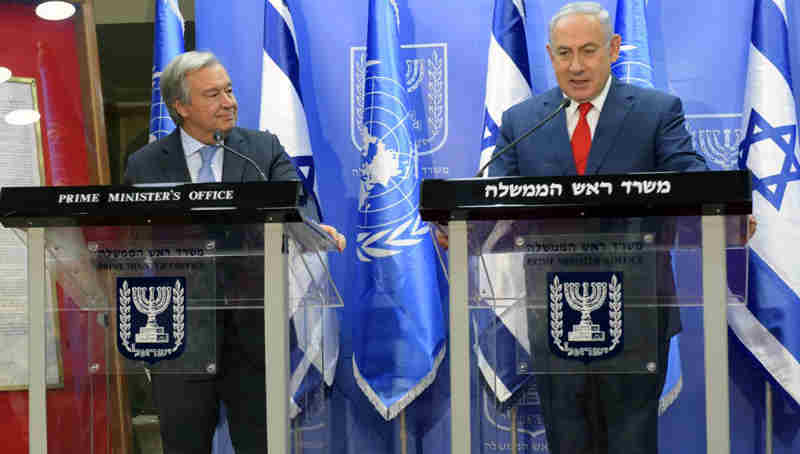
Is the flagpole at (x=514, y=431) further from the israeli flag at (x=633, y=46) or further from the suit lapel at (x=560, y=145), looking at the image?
the israeli flag at (x=633, y=46)

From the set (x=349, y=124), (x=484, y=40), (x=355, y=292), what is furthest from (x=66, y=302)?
(x=484, y=40)

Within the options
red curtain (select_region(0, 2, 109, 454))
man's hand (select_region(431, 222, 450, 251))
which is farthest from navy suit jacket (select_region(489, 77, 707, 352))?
red curtain (select_region(0, 2, 109, 454))

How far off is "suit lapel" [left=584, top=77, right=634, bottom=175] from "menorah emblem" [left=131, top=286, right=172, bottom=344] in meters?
Result: 1.22

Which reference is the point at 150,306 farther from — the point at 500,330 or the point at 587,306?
the point at 587,306

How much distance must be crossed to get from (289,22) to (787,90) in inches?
80.6

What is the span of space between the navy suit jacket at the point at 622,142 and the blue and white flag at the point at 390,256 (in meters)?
0.92

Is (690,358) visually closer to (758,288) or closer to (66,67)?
(758,288)

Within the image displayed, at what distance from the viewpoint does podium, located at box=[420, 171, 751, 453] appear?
1705 millimetres

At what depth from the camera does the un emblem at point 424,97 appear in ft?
12.0

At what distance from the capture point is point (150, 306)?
73.5 inches

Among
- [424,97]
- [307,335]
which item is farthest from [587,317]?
[424,97]

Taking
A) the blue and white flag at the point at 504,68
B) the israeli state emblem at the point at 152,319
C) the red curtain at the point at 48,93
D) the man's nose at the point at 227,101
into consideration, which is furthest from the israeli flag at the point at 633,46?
the red curtain at the point at 48,93

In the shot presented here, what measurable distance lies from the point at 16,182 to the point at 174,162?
1.24 metres

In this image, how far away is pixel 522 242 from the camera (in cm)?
177
